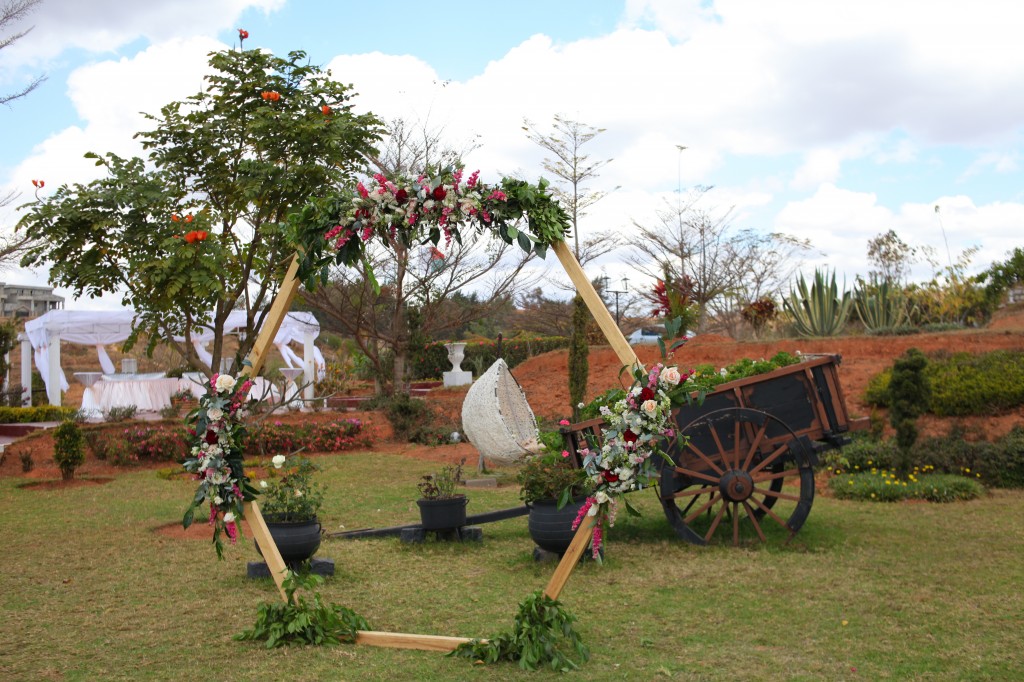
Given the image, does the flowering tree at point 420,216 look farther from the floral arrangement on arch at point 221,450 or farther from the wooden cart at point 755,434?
the wooden cart at point 755,434

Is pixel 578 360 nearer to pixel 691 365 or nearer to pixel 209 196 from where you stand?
pixel 691 365

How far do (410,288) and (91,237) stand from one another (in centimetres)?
929

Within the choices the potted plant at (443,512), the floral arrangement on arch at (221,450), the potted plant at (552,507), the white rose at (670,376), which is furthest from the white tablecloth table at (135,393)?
the white rose at (670,376)

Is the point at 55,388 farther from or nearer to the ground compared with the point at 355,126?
nearer to the ground

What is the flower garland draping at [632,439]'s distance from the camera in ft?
15.0

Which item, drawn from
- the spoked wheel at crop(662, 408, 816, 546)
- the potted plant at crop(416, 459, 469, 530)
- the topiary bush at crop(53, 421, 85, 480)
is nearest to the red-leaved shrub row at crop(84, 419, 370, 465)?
the topiary bush at crop(53, 421, 85, 480)

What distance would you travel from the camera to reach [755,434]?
738 cm

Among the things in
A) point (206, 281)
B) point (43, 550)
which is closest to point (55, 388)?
point (206, 281)

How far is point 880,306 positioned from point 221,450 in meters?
15.8

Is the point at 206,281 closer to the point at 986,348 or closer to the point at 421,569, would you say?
the point at 421,569

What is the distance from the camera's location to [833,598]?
5789 millimetres

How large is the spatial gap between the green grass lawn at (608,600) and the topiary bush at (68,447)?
295 centimetres

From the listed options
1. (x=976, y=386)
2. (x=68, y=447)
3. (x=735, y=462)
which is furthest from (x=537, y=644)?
(x=976, y=386)

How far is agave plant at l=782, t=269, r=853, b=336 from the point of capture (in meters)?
17.8
